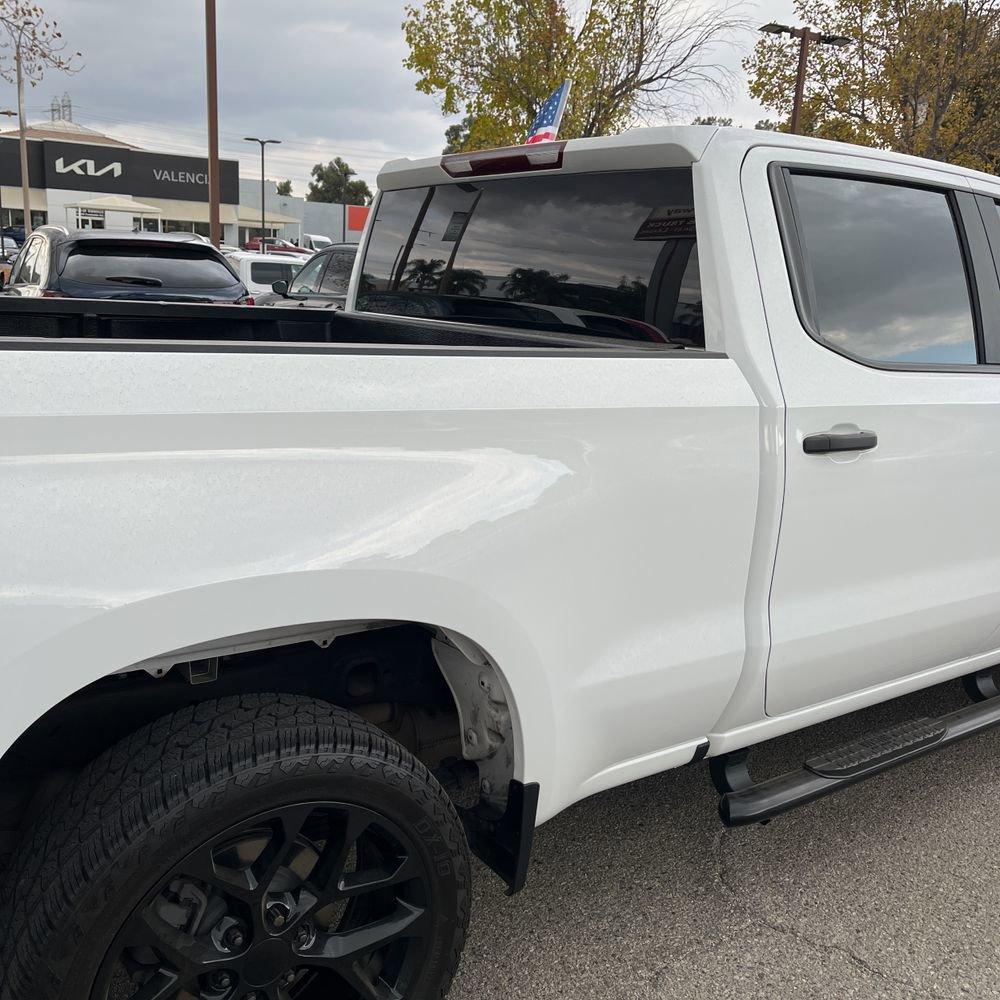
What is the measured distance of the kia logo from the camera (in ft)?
168

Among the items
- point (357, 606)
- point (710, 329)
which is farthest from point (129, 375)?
point (710, 329)

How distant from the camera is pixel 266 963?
165 cm

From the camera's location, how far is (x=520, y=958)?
7.50 ft

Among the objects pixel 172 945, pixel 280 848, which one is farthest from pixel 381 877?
pixel 172 945

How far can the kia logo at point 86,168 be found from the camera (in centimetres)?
5122

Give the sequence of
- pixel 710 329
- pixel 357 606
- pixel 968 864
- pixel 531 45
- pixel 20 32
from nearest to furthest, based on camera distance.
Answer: pixel 357 606
pixel 710 329
pixel 968 864
pixel 20 32
pixel 531 45

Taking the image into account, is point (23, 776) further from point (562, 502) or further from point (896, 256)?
point (896, 256)

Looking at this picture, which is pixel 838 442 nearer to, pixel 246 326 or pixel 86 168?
pixel 246 326

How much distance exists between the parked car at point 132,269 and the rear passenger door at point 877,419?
7.20m

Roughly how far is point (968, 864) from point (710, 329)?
69.2 inches

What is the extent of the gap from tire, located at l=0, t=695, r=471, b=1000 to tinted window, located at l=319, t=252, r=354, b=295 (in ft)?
33.3

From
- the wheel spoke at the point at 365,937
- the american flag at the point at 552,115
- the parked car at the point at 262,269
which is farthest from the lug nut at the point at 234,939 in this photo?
the parked car at the point at 262,269

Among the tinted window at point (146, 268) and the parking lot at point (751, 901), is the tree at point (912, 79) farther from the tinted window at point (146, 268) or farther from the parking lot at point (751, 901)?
the parking lot at point (751, 901)

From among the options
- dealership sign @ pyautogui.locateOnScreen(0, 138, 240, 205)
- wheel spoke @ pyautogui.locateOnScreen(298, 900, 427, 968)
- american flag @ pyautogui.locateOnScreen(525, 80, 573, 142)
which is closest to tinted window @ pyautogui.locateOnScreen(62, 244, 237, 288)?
american flag @ pyautogui.locateOnScreen(525, 80, 573, 142)
